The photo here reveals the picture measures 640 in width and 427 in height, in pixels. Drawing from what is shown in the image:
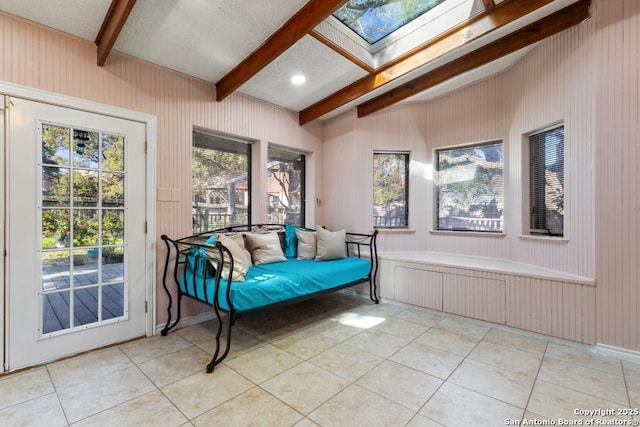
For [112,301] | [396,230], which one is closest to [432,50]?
[396,230]

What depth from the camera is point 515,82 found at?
10.5 feet

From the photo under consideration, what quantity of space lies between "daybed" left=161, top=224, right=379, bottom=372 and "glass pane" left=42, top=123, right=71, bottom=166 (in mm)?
979

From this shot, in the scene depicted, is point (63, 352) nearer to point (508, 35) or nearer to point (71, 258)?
point (71, 258)

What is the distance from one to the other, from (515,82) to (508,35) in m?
0.73

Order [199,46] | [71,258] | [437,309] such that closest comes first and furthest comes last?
1. [71,258]
2. [199,46]
3. [437,309]

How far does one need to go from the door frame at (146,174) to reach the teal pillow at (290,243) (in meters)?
1.48

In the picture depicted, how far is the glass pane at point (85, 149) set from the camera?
2.29 meters

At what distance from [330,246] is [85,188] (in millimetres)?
2411

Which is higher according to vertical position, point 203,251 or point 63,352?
point 203,251

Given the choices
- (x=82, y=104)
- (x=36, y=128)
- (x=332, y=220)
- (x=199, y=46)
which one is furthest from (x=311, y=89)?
(x=36, y=128)

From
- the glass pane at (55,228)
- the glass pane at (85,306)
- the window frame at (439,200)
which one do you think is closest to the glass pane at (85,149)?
the glass pane at (55,228)

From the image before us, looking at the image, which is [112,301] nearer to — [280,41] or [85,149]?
[85,149]

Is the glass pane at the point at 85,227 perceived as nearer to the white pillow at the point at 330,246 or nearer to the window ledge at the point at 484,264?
the white pillow at the point at 330,246

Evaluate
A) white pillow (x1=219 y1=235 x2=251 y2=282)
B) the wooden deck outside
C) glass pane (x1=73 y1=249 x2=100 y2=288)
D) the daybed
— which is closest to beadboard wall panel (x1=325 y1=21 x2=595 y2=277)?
the daybed
